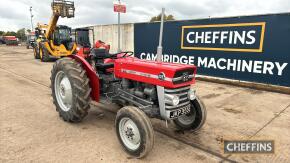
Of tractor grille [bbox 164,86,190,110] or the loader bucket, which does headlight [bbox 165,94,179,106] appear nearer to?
tractor grille [bbox 164,86,190,110]

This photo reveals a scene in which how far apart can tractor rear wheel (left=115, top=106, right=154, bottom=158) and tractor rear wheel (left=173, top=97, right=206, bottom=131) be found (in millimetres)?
1046

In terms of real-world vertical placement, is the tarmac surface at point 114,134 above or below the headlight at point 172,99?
below

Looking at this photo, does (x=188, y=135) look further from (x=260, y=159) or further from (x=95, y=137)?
(x=95, y=137)

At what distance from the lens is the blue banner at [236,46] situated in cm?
650

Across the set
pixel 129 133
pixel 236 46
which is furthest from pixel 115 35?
pixel 129 133

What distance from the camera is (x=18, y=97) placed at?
18.0ft

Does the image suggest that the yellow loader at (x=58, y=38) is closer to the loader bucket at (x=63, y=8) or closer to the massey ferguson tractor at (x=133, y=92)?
the loader bucket at (x=63, y=8)

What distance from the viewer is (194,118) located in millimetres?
3506

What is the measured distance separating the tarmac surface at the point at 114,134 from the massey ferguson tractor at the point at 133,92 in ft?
0.85

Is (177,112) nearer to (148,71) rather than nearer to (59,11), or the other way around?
(148,71)

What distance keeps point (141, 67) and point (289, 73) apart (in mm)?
5427

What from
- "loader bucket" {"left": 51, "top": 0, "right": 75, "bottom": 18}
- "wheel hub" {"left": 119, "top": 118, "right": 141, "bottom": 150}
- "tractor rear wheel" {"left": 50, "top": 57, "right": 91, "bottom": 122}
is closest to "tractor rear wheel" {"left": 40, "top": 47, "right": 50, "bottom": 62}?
"loader bucket" {"left": 51, "top": 0, "right": 75, "bottom": 18}

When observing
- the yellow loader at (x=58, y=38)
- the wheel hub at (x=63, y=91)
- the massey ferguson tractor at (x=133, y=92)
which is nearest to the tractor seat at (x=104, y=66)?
the massey ferguson tractor at (x=133, y=92)

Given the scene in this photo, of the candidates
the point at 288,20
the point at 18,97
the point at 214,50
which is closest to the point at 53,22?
the point at 18,97
